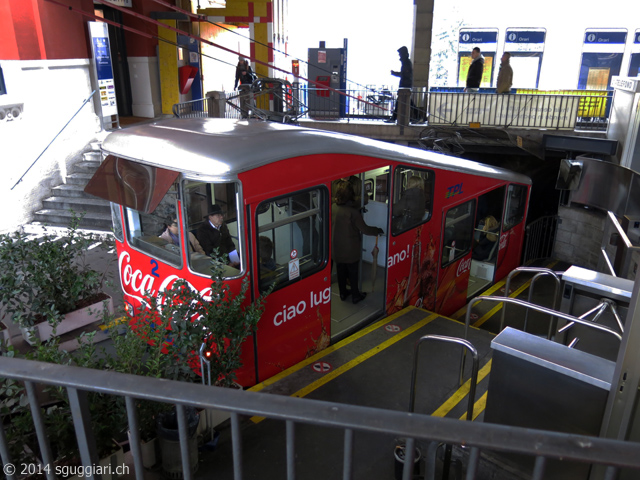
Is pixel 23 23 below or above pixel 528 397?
above

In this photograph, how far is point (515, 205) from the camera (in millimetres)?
10094

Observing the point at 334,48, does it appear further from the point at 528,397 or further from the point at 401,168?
the point at 528,397

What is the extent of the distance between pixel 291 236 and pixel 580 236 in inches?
390

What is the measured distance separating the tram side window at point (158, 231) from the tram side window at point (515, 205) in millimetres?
6684

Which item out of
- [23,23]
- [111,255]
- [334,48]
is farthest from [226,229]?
[334,48]

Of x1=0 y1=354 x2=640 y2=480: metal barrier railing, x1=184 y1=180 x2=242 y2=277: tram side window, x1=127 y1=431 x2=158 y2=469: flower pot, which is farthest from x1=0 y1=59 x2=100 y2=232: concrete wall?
x1=0 y1=354 x2=640 y2=480: metal barrier railing

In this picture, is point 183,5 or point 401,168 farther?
point 183,5

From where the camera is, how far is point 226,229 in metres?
5.28

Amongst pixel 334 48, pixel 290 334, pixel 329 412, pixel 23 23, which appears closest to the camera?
pixel 329 412

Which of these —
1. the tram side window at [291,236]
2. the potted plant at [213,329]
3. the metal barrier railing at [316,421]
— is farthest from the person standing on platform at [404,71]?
the metal barrier railing at [316,421]

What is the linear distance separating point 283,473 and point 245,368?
4.23 ft

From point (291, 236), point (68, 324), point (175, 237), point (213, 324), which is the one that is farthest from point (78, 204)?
point (213, 324)

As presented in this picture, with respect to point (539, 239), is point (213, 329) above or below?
above

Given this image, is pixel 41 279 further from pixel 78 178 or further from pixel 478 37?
pixel 478 37
